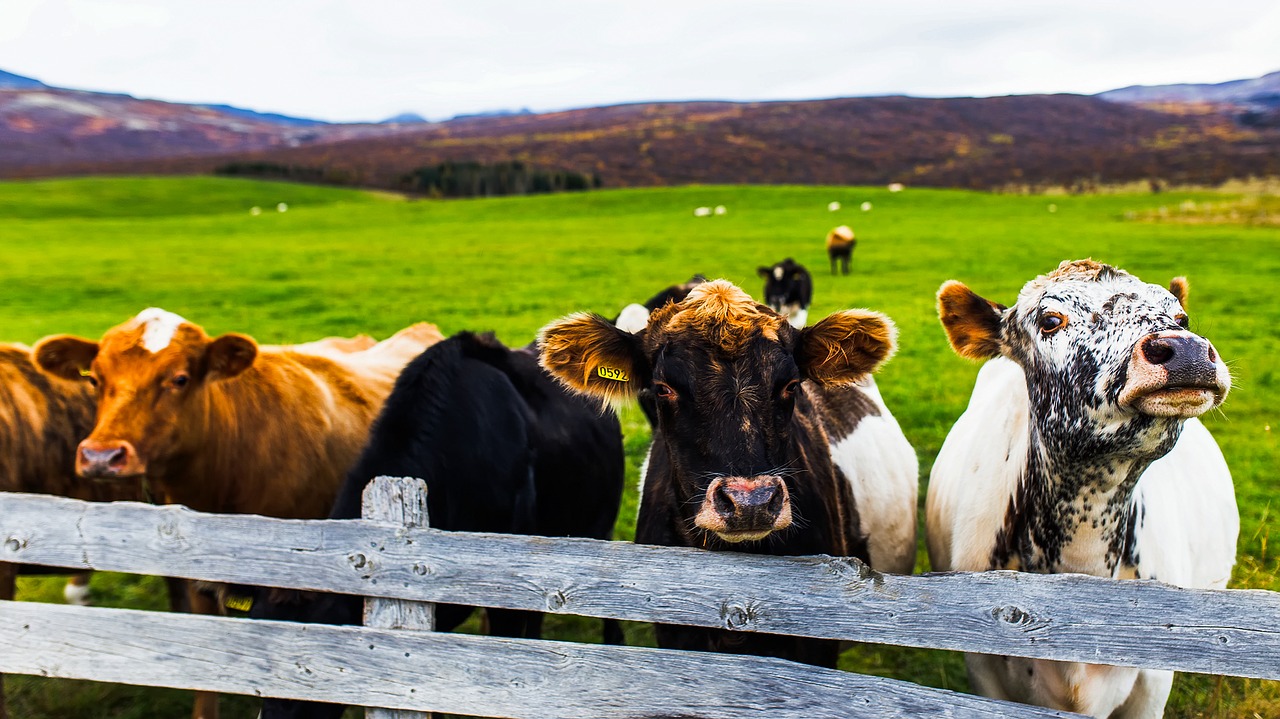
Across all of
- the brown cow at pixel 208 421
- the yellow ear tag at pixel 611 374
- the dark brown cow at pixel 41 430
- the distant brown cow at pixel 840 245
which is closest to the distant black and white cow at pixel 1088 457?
the yellow ear tag at pixel 611 374

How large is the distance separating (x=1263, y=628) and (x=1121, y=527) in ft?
1.82

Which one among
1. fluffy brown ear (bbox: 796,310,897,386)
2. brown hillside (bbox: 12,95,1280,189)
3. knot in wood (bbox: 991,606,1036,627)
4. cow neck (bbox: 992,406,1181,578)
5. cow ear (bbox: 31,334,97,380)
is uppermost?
brown hillside (bbox: 12,95,1280,189)

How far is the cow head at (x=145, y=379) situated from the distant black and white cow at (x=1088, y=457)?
12.6 feet

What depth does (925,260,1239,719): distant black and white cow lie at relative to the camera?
249cm

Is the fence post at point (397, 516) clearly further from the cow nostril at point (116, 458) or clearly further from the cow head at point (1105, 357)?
the cow head at point (1105, 357)

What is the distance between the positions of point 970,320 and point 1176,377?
99 centimetres

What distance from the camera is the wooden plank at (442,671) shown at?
2850mm

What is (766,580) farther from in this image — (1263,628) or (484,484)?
(484,484)

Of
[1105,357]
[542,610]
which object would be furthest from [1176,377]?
[542,610]

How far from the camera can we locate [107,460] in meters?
4.06

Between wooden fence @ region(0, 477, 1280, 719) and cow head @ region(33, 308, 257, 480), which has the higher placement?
cow head @ region(33, 308, 257, 480)

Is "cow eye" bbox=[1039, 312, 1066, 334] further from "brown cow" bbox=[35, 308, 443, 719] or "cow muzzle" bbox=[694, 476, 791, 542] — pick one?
"brown cow" bbox=[35, 308, 443, 719]

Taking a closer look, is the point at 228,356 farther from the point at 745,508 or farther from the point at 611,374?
the point at 745,508

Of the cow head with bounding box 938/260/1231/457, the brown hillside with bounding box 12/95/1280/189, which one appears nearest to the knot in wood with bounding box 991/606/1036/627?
the cow head with bounding box 938/260/1231/457
